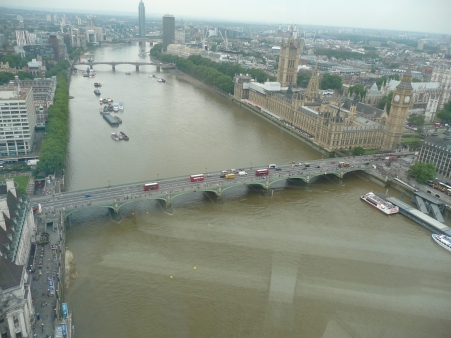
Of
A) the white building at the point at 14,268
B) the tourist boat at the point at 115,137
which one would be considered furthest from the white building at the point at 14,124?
the white building at the point at 14,268

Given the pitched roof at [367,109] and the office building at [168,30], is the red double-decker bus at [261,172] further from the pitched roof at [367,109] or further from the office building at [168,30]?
the office building at [168,30]

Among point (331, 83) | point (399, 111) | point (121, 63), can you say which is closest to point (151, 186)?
Answer: point (399, 111)

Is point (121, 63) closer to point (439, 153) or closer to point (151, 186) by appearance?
point (151, 186)

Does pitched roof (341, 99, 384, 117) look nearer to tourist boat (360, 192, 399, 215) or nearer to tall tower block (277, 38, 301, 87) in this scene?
tall tower block (277, 38, 301, 87)

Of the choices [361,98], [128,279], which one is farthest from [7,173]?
[361,98]

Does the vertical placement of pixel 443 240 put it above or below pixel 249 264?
above

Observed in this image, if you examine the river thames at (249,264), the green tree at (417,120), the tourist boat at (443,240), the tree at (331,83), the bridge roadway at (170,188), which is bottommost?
the river thames at (249,264)

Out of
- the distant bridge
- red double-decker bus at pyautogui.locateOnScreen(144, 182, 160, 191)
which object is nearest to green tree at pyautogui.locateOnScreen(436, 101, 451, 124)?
red double-decker bus at pyautogui.locateOnScreen(144, 182, 160, 191)
